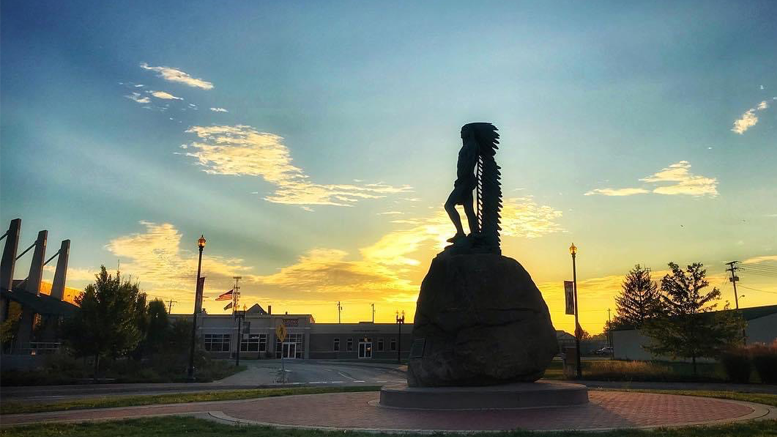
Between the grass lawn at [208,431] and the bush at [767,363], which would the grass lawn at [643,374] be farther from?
the grass lawn at [208,431]

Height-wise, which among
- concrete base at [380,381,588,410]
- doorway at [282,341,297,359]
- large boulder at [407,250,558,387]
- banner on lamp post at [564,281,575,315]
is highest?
banner on lamp post at [564,281,575,315]

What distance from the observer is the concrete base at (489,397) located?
12.6 meters

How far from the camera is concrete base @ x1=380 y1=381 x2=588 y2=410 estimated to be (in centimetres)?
1261

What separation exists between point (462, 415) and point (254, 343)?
67370 mm

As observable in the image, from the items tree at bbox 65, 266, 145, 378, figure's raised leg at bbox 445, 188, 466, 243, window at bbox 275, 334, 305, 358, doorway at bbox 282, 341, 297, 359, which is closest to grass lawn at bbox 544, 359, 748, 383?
figure's raised leg at bbox 445, 188, 466, 243

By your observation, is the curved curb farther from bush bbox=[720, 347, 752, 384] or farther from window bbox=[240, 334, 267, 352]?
window bbox=[240, 334, 267, 352]

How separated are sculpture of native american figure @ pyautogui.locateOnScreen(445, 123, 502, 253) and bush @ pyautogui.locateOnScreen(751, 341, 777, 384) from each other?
52.3 ft

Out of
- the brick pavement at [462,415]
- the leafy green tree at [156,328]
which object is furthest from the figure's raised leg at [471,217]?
the leafy green tree at [156,328]

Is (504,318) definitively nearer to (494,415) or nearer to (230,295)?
(494,415)

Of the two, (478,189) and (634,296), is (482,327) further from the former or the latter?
(634,296)

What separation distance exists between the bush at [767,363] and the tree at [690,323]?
3.67m

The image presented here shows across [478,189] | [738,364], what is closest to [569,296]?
[738,364]

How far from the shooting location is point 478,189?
1678 cm

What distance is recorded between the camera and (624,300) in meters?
82.8
